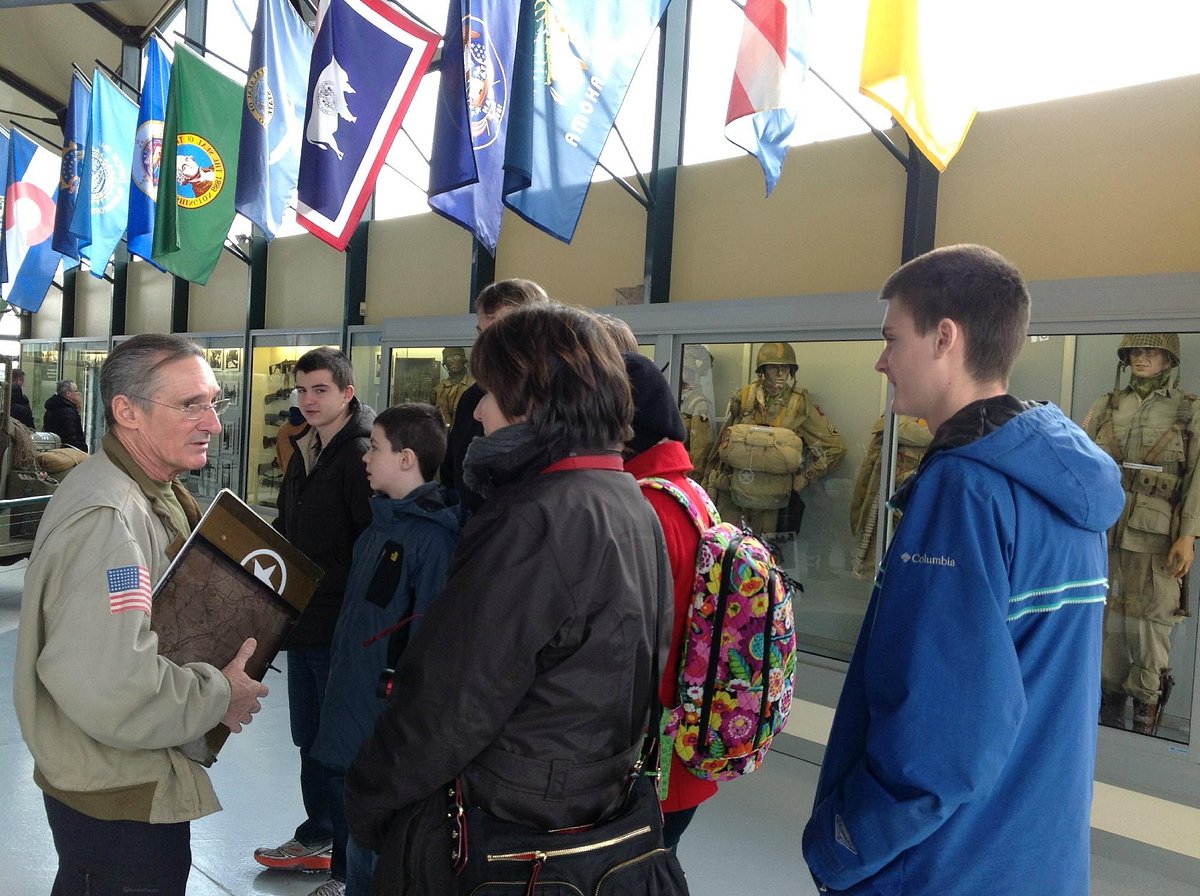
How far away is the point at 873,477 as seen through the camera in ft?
17.1

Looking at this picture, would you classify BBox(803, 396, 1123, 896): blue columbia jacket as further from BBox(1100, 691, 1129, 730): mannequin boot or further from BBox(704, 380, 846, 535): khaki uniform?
BBox(704, 380, 846, 535): khaki uniform

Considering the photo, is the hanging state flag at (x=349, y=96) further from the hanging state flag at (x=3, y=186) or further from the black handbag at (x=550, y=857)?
the hanging state flag at (x=3, y=186)

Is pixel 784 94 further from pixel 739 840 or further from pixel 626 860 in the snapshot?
pixel 626 860

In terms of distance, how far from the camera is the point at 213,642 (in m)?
1.94

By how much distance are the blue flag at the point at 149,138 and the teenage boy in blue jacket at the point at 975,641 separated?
8.08 meters

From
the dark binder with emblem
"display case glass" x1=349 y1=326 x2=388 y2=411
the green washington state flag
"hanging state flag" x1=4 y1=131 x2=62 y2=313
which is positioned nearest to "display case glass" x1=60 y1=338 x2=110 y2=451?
"hanging state flag" x1=4 y1=131 x2=62 y2=313

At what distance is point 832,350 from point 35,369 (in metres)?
17.5

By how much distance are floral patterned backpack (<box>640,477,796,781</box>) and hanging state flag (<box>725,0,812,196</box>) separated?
2827mm

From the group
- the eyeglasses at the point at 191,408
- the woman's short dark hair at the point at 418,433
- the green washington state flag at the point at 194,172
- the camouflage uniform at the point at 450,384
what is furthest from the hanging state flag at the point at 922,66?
the green washington state flag at the point at 194,172

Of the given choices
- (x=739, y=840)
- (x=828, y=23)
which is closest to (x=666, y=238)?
(x=828, y=23)

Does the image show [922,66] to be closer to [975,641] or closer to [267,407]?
[975,641]

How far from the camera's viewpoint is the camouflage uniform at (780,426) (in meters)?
5.60

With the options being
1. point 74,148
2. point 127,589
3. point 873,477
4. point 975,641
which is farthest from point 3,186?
point 975,641

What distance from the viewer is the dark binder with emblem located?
6.05 feet
